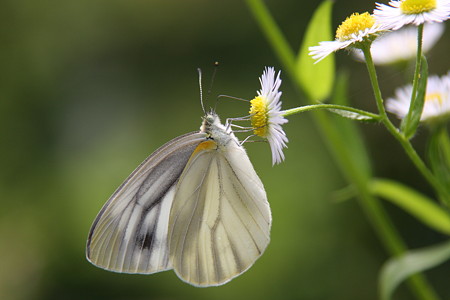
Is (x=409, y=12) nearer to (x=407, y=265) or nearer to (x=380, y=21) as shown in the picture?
(x=380, y=21)

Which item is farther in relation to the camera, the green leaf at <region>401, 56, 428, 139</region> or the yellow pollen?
the yellow pollen

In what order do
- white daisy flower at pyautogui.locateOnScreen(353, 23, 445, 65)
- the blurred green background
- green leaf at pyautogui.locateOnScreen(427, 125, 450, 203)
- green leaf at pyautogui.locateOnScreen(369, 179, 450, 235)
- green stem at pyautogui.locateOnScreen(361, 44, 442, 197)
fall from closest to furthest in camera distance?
green stem at pyautogui.locateOnScreen(361, 44, 442, 197) < green leaf at pyautogui.locateOnScreen(427, 125, 450, 203) < green leaf at pyautogui.locateOnScreen(369, 179, 450, 235) < white daisy flower at pyautogui.locateOnScreen(353, 23, 445, 65) < the blurred green background

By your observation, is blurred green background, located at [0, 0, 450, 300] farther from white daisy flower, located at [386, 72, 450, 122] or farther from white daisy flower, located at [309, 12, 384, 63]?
white daisy flower, located at [309, 12, 384, 63]

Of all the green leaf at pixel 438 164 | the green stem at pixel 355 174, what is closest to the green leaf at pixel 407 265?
the green stem at pixel 355 174

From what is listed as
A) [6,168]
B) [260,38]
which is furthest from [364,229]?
[6,168]

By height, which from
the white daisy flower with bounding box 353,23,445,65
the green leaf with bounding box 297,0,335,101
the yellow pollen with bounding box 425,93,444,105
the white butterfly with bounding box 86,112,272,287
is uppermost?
the white daisy flower with bounding box 353,23,445,65

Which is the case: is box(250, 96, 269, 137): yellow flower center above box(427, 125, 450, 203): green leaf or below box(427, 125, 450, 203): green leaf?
above

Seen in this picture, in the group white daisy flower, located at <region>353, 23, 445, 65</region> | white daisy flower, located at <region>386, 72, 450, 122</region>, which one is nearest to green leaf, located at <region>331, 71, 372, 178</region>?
white daisy flower, located at <region>386, 72, 450, 122</region>
